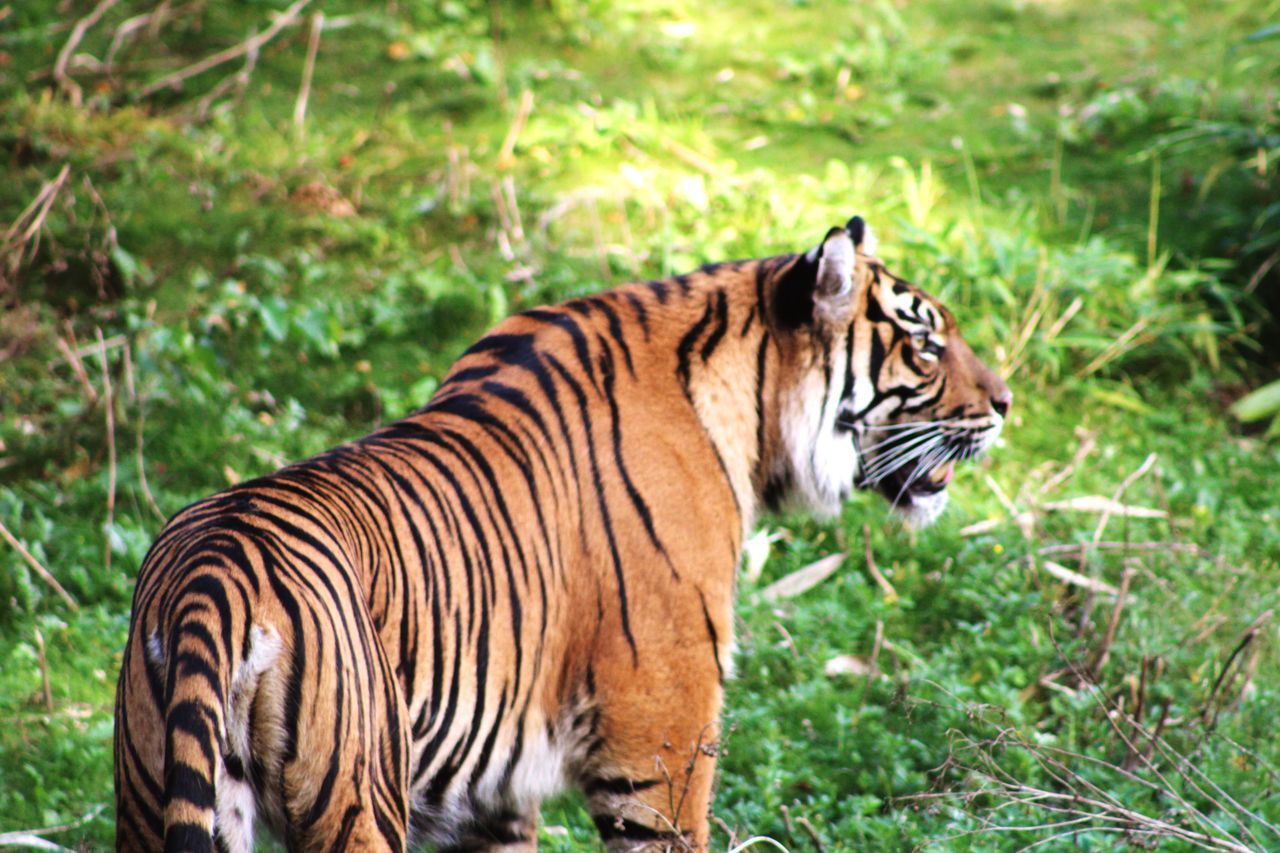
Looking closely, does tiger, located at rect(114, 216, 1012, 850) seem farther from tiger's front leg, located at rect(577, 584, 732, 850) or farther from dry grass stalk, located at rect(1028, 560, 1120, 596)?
dry grass stalk, located at rect(1028, 560, 1120, 596)

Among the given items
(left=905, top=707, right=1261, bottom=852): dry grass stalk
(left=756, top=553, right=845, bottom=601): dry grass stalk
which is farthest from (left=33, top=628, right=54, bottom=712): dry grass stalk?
(left=905, top=707, right=1261, bottom=852): dry grass stalk

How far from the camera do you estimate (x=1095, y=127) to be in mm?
6363

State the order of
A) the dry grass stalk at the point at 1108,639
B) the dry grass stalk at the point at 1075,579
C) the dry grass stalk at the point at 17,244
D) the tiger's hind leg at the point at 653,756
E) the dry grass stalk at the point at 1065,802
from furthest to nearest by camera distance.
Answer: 1. the dry grass stalk at the point at 17,244
2. the dry grass stalk at the point at 1075,579
3. the dry grass stalk at the point at 1108,639
4. the tiger's hind leg at the point at 653,756
5. the dry grass stalk at the point at 1065,802

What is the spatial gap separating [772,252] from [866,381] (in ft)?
7.58

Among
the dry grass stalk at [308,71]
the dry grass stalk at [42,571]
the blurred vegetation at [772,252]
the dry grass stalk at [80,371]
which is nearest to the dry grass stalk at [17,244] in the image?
the blurred vegetation at [772,252]

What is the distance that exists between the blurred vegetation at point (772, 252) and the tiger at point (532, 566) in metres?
0.51

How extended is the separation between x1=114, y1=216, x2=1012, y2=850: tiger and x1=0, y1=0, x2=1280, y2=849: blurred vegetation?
0.51m

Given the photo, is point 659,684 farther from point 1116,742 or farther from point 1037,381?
point 1037,381

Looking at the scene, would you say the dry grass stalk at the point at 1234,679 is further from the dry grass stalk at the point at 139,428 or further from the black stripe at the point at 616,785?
the dry grass stalk at the point at 139,428

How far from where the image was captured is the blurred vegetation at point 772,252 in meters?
3.60

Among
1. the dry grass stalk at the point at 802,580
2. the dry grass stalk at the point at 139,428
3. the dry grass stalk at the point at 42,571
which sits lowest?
the dry grass stalk at the point at 802,580

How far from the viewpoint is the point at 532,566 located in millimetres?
2738

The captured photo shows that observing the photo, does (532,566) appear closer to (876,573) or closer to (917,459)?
(917,459)

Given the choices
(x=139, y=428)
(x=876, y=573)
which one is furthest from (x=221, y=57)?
(x=876, y=573)
